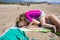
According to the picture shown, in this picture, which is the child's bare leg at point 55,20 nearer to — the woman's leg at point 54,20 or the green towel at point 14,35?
the woman's leg at point 54,20

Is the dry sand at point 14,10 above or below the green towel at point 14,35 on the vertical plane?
above

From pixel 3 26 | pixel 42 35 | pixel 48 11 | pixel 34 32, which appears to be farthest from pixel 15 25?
pixel 48 11

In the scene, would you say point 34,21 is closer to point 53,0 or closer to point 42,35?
point 42,35

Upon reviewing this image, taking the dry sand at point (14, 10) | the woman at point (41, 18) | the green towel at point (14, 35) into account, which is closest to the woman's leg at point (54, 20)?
the woman at point (41, 18)

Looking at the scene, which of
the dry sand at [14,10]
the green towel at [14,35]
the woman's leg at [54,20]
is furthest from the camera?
the dry sand at [14,10]

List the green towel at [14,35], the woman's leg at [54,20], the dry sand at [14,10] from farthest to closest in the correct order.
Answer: the dry sand at [14,10] < the woman's leg at [54,20] < the green towel at [14,35]

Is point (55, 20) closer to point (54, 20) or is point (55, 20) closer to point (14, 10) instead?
point (54, 20)

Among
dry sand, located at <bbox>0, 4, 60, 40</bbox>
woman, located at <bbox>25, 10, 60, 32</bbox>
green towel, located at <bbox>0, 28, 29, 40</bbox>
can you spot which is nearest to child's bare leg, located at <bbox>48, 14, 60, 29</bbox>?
woman, located at <bbox>25, 10, 60, 32</bbox>

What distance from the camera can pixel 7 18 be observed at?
3260 millimetres

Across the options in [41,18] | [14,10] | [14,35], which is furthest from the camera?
[14,10]

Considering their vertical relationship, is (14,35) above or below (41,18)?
below

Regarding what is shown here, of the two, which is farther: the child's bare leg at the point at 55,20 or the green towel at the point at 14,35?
the child's bare leg at the point at 55,20

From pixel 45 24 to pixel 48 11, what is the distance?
1.08 metres

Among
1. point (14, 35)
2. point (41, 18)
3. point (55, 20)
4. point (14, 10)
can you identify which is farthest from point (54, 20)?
point (14, 10)
